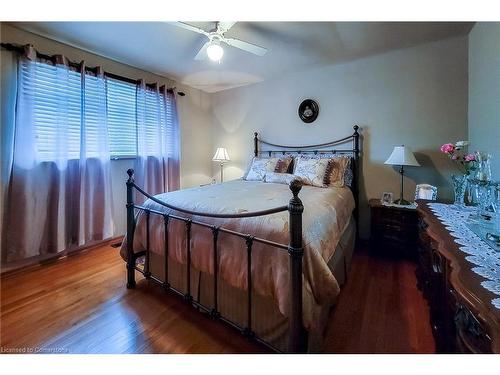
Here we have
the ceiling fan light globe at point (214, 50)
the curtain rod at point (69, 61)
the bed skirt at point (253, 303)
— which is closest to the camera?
the bed skirt at point (253, 303)

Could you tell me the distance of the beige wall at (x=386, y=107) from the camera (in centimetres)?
246

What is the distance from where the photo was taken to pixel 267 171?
306cm

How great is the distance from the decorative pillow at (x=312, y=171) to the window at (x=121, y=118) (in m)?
2.18

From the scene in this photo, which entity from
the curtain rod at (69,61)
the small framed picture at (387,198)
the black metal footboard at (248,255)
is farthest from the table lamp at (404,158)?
the curtain rod at (69,61)

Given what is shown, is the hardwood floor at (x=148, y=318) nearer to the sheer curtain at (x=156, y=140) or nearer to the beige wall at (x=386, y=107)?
the beige wall at (x=386, y=107)

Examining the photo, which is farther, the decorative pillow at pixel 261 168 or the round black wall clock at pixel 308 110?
the round black wall clock at pixel 308 110

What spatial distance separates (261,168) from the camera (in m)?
3.15

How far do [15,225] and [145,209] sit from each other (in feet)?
4.52

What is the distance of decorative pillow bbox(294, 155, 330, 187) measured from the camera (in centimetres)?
266

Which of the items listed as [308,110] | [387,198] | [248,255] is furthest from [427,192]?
[248,255]

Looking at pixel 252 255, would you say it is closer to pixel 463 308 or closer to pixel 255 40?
pixel 463 308

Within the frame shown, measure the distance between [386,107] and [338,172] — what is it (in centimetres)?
97
